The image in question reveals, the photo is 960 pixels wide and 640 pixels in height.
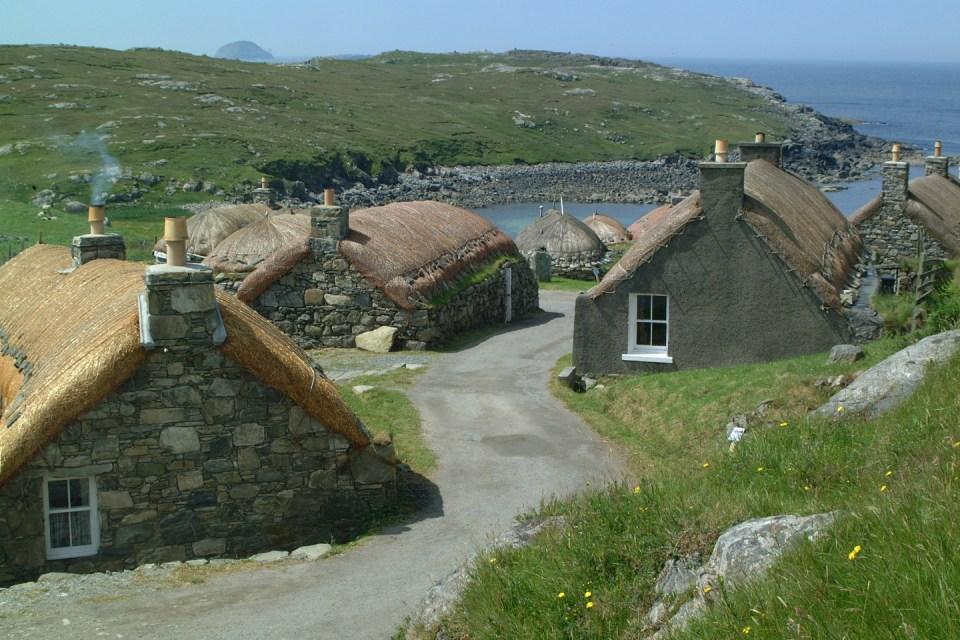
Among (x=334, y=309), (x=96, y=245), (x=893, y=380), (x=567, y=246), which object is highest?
(x=96, y=245)

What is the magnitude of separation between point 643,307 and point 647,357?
1030 mm

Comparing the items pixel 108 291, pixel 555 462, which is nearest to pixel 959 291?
pixel 555 462

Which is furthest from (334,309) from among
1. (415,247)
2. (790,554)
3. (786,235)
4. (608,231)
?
(608,231)

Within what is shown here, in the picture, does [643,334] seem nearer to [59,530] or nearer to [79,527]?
[79,527]

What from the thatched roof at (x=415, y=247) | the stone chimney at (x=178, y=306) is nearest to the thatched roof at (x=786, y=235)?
the thatched roof at (x=415, y=247)

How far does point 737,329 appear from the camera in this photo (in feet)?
67.8

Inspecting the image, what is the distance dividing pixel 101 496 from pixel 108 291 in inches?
140

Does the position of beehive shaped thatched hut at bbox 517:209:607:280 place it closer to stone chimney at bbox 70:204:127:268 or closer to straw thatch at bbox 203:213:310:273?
straw thatch at bbox 203:213:310:273

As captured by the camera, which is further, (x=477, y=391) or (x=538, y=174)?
(x=538, y=174)

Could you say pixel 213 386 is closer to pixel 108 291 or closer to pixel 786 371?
pixel 108 291

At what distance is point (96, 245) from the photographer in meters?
18.5

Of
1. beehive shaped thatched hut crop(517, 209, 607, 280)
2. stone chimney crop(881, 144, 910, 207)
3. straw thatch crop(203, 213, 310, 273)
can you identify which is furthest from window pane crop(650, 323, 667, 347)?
beehive shaped thatched hut crop(517, 209, 607, 280)

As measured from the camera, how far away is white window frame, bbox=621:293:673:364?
834 inches

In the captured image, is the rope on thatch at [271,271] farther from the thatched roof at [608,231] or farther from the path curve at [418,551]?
the thatched roof at [608,231]
